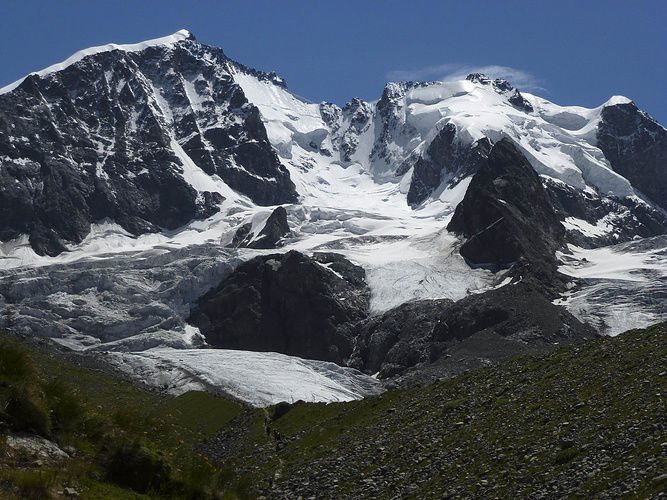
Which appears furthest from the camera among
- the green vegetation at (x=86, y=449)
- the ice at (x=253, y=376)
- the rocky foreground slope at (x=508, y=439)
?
the ice at (x=253, y=376)

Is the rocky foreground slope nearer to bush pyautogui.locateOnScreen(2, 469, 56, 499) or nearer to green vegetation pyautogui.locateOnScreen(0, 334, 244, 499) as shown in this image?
green vegetation pyautogui.locateOnScreen(0, 334, 244, 499)

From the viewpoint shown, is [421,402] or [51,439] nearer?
[51,439]

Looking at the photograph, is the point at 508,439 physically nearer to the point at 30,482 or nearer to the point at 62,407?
the point at 62,407

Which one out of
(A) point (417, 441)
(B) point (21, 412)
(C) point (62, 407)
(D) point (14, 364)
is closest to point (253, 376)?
(A) point (417, 441)

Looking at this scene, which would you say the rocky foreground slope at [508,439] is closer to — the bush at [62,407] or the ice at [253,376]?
the bush at [62,407]

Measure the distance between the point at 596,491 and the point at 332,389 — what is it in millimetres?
135459

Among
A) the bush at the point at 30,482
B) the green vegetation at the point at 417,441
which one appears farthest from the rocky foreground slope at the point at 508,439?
the bush at the point at 30,482

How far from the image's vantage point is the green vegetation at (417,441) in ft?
86.7

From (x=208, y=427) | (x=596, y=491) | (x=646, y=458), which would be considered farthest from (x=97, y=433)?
(x=208, y=427)

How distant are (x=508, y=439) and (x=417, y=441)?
6580 millimetres

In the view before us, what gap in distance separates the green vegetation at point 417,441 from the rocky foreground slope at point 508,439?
0.10 meters

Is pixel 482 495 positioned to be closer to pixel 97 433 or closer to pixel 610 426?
pixel 610 426

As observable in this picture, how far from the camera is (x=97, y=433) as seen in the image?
28.1 meters

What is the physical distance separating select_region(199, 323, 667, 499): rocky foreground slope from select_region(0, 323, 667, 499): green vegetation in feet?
0.32
